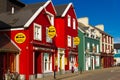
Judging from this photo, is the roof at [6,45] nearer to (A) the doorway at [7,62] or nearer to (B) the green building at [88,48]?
(A) the doorway at [7,62]

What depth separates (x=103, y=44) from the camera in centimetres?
7356

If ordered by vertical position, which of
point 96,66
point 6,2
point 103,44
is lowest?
point 96,66

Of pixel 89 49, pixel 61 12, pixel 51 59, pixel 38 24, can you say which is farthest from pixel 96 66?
pixel 38 24

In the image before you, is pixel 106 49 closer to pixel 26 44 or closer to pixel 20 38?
pixel 26 44

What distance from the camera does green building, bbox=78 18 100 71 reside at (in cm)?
5568

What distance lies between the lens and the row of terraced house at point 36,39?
105 ft

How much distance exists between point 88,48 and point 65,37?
1581 cm

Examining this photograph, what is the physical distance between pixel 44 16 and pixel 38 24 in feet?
7.37

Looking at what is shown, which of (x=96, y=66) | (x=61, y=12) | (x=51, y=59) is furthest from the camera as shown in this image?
(x=96, y=66)

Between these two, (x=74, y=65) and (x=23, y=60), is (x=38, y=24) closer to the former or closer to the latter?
(x=23, y=60)

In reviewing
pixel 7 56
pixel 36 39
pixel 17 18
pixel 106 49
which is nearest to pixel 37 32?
A: pixel 36 39

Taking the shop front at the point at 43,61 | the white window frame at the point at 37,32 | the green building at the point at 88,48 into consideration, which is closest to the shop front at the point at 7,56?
the shop front at the point at 43,61

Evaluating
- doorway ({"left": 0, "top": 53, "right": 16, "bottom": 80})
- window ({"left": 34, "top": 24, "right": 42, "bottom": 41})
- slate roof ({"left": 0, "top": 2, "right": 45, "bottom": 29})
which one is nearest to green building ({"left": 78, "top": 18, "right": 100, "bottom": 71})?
window ({"left": 34, "top": 24, "right": 42, "bottom": 41})

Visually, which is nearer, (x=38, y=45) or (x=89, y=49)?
(x=38, y=45)
